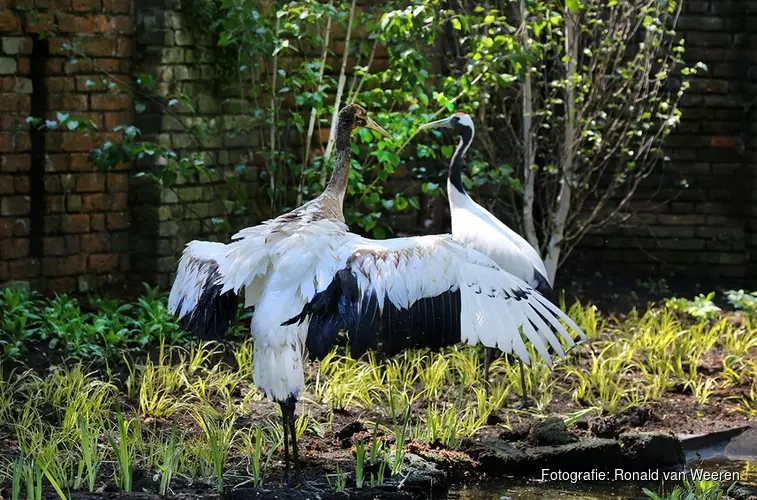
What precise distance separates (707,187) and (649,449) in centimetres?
450

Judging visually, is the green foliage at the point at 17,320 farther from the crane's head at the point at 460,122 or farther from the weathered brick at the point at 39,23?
the crane's head at the point at 460,122

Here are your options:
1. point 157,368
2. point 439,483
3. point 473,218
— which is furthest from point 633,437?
point 157,368

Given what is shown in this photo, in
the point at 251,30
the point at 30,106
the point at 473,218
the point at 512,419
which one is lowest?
the point at 512,419

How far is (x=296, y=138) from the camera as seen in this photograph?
764cm

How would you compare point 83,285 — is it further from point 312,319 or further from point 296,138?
point 312,319

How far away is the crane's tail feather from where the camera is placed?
177 inches

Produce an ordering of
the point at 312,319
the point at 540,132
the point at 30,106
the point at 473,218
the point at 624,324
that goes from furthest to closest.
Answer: the point at 540,132, the point at 624,324, the point at 30,106, the point at 473,218, the point at 312,319

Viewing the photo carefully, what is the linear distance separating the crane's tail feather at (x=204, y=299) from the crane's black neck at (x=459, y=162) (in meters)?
2.04

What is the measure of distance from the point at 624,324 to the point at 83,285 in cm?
328

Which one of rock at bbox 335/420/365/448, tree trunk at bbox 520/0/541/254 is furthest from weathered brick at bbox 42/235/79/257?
tree trunk at bbox 520/0/541/254

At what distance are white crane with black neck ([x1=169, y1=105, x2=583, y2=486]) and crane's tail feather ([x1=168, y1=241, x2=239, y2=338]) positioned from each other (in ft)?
0.06

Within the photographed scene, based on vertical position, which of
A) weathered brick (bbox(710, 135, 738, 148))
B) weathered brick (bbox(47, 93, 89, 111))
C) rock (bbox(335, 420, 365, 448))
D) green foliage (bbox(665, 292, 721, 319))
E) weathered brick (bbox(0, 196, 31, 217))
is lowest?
rock (bbox(335, 420, 365, 448))

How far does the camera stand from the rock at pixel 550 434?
5.04m

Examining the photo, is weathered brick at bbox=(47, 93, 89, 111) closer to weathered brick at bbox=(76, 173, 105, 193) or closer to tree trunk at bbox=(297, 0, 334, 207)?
weathered brick at bbox=(76, 173, 105, 193)
